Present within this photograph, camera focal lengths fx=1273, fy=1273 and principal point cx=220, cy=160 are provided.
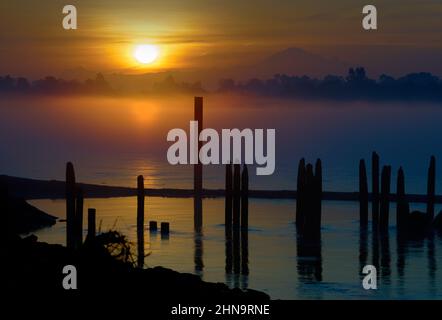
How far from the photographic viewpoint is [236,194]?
42.1 meters

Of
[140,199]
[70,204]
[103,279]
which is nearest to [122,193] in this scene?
[140,199]

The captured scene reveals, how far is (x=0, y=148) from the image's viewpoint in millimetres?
116188

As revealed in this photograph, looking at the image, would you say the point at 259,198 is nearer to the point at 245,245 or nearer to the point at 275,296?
the point at 245,245

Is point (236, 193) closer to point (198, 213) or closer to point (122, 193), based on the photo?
point (198, 213)

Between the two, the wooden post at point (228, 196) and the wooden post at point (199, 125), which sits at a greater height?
the wooden post at point (199, 125)

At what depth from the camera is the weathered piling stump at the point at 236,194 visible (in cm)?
4178

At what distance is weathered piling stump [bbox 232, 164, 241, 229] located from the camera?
41.8m

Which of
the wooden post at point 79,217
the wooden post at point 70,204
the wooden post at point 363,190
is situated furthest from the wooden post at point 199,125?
the wooden post at point 79,217

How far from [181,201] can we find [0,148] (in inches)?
2405

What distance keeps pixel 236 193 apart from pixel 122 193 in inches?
760

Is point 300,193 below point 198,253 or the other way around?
the other way around

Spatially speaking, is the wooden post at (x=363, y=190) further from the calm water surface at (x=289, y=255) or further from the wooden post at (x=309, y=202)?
the wooden post at (x=309, y=202)

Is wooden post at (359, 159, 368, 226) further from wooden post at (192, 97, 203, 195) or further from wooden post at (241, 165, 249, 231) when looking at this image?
wooden post at (192, 97, 203, 195)


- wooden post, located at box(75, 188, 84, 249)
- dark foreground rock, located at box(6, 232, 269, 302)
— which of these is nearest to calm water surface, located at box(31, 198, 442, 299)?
wooden post, located at box(75, 188, 84, 249)
